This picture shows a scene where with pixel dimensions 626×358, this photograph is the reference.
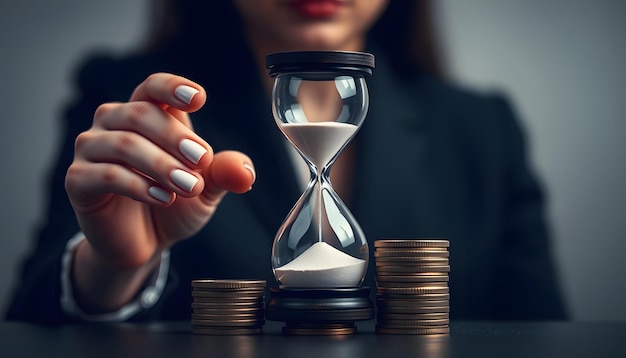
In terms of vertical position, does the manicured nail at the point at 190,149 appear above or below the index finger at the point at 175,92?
below

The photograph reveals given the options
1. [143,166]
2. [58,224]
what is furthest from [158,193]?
[58,224]

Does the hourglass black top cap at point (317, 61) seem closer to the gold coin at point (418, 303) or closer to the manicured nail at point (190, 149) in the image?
the manicured nail at point (190, 149)

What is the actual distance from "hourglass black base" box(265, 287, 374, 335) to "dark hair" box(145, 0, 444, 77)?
1.32m

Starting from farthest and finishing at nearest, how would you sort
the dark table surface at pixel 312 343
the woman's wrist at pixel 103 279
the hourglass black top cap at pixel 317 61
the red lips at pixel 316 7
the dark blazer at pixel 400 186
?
the dark blazer at pixel 400 186
the red lips at pixel 316 7
the woman's wrist at pixel 103 279
the hourglass black top cap at pixel 317 61
the dark table surface at pixel 312 343

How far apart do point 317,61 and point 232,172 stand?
0.85 feet

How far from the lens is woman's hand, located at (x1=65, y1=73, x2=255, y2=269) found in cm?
125

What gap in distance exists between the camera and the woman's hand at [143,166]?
4.09 feet

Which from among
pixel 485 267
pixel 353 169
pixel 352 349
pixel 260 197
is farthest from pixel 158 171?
pixel 485 267

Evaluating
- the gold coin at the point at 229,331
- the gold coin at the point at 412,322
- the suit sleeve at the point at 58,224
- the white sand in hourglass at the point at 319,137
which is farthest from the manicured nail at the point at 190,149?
the suit sleeve at the point at 58,224

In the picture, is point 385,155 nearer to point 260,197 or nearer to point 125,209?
point 260,197

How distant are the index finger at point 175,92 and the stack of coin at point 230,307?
25 centimetres

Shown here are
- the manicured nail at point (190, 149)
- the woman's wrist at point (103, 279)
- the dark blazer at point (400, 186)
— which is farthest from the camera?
the dark blazer at point (400, 186)

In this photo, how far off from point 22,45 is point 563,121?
199 cm

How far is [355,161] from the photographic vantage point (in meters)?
2.36
